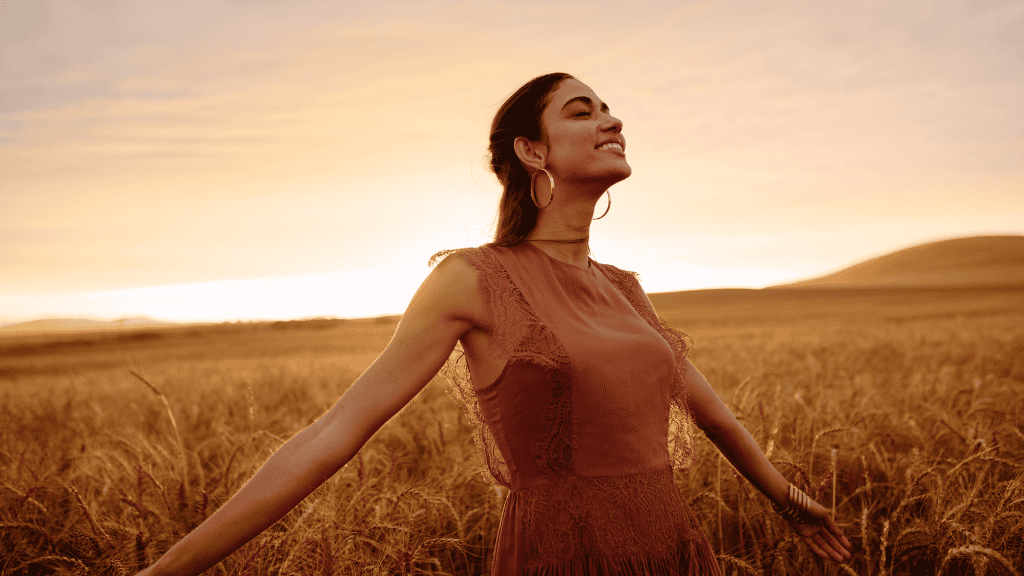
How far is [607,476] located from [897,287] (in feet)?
172

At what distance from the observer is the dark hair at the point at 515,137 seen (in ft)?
5.32

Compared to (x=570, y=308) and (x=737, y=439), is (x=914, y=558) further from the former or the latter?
(x=570, y=308)

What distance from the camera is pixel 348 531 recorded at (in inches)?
73.6

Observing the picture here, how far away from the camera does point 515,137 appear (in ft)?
5.41

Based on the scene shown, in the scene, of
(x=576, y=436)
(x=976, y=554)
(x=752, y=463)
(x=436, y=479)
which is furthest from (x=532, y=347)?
(x=436, y=479)

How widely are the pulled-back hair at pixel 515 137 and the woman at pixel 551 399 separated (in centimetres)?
6

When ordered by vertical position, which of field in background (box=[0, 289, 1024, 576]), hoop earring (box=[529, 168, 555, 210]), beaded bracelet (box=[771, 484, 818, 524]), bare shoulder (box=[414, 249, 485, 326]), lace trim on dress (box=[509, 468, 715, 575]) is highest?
hoop earring (box=[529, 168, 555, 210])

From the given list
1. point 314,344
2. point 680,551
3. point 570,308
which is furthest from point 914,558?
point 314,344

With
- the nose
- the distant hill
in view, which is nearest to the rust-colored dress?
the nose

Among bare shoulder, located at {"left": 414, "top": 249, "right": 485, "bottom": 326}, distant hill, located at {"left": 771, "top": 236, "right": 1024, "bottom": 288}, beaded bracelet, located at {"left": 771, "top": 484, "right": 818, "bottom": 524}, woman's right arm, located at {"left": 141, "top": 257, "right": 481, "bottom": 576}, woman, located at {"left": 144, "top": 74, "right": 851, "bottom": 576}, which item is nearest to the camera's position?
woman's right arm, located at {"left": 141, "top": 257, "right": 481, "bottom": 576}

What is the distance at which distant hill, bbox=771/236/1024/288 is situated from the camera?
4762 centimetres

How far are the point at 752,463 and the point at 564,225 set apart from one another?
0.89 m

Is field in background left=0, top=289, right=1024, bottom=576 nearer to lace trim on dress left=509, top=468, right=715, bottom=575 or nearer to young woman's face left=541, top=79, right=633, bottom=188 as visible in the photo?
lace trim on dress left=509, top=468, right=715, bottom=575

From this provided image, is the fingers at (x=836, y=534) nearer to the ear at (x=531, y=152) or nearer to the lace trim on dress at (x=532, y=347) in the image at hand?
the lace trim on dress at (x=532, y=347)
